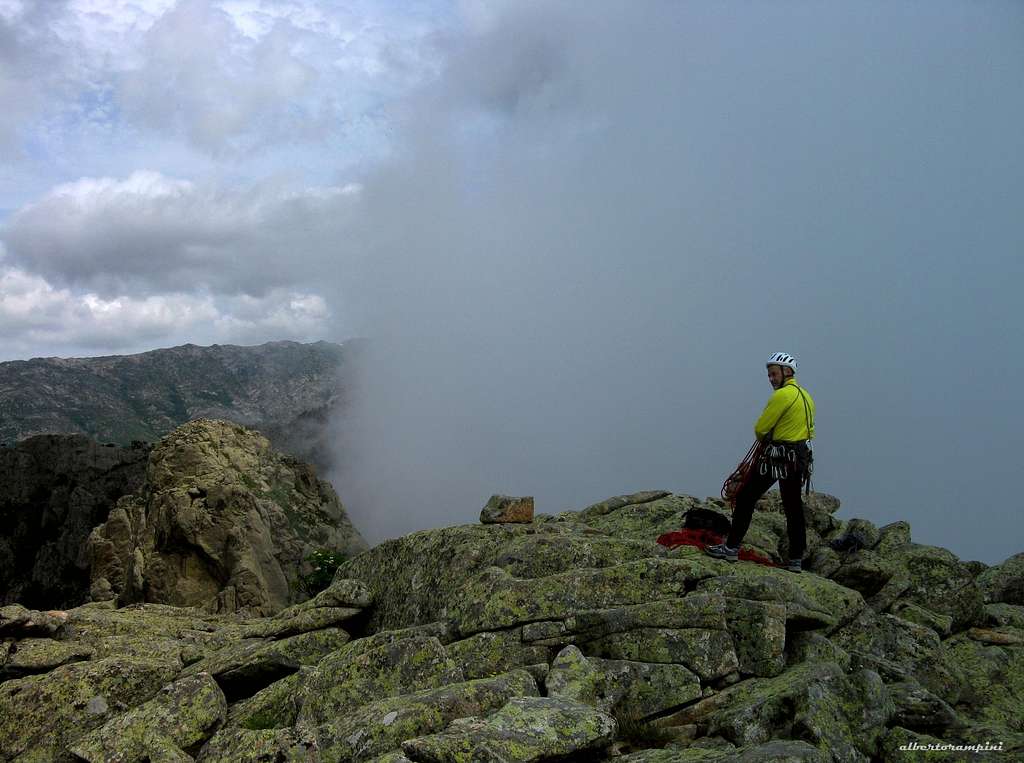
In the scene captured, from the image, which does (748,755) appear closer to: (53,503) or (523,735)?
(523,735)

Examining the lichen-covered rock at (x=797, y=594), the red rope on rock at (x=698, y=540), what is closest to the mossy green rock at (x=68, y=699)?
the lichen-covered rock at (x=797, y=594)

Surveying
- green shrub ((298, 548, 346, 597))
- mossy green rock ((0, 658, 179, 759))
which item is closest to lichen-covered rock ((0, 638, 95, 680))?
mossy green rock ((0, 658, 179, 759))

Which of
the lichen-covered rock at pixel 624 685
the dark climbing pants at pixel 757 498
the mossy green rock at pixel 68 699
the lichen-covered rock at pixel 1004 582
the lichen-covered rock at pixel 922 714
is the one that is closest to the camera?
the lichen-covered rock at pixel 922 714

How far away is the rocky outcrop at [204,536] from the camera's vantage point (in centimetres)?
3974

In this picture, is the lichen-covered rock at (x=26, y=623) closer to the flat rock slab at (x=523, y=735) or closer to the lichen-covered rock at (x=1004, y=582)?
the flat rock slab at (x=523, y=735)

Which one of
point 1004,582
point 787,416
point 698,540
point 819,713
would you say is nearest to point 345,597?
point 698,540

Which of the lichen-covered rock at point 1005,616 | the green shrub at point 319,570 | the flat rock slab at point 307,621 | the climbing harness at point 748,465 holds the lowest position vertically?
the green shrub at point 319,570

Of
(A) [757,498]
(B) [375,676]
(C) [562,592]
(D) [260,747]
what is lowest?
(D) [260,747]

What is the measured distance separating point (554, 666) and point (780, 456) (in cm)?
864

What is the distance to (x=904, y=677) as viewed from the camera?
12570 millimetres

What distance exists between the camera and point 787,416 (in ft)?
58.3

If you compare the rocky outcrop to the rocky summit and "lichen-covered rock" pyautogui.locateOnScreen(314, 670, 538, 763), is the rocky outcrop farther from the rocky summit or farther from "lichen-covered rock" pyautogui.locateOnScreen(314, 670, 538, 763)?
"lichen-covered rock" pyautogui.locateOnScreen(314, 670, 538, 763)

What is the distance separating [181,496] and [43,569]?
138ft

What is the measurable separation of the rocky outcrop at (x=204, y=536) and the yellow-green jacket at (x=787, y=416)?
27.9m
